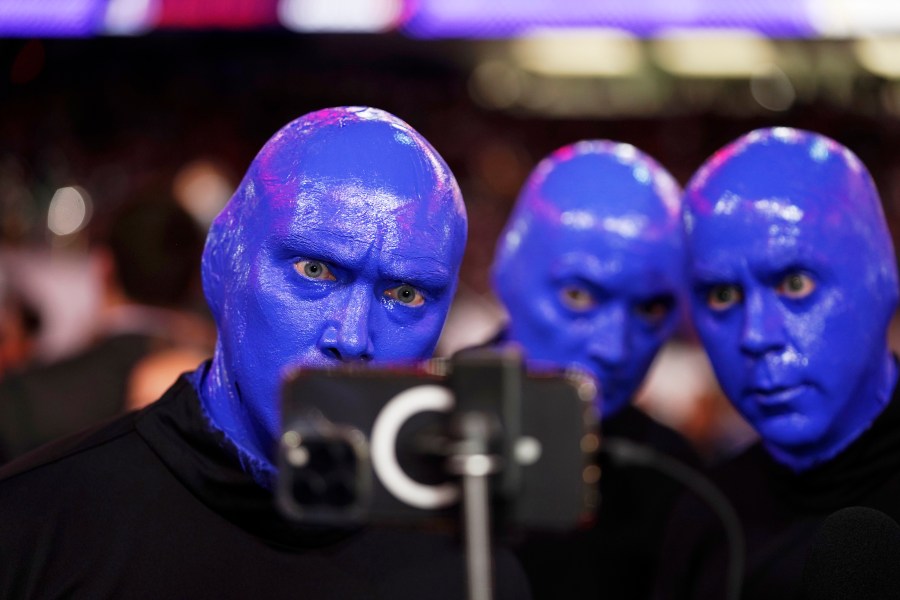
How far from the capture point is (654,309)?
4086 mm

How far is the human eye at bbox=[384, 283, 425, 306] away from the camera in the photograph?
2.57 metres

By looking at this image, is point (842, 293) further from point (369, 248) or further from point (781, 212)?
point (369, 248)

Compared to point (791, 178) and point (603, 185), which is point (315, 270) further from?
point (603, 185)

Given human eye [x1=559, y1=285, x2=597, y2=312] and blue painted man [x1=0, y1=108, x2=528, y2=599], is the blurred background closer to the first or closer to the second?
human eye [x1=559, y1=285, x2=597, y2=312]

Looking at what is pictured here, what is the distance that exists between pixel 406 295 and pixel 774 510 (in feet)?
4.31

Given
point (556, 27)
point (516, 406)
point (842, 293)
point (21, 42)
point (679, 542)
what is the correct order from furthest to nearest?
1. point (21, 42)
2. point (556, 27)
3. point (679, 542)
4. point (842, 293)
5. point (516, 406)

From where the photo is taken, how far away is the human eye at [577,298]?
4.03 meters

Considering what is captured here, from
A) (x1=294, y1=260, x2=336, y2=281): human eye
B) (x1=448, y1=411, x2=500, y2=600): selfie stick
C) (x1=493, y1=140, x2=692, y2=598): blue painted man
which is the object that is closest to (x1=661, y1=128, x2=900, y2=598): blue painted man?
(x1=493, y1=140, x2=692, y2=598): blue painted man

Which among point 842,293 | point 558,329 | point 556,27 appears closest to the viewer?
point 842,293

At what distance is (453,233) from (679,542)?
1.36m

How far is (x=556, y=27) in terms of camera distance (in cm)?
657

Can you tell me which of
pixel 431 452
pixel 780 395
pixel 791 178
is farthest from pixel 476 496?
pixel 791 178

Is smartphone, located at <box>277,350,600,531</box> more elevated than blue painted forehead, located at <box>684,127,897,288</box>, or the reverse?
blue painted forehead, located at <box>684,127,897,288</box>

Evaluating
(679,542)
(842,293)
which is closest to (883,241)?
(842,293)
